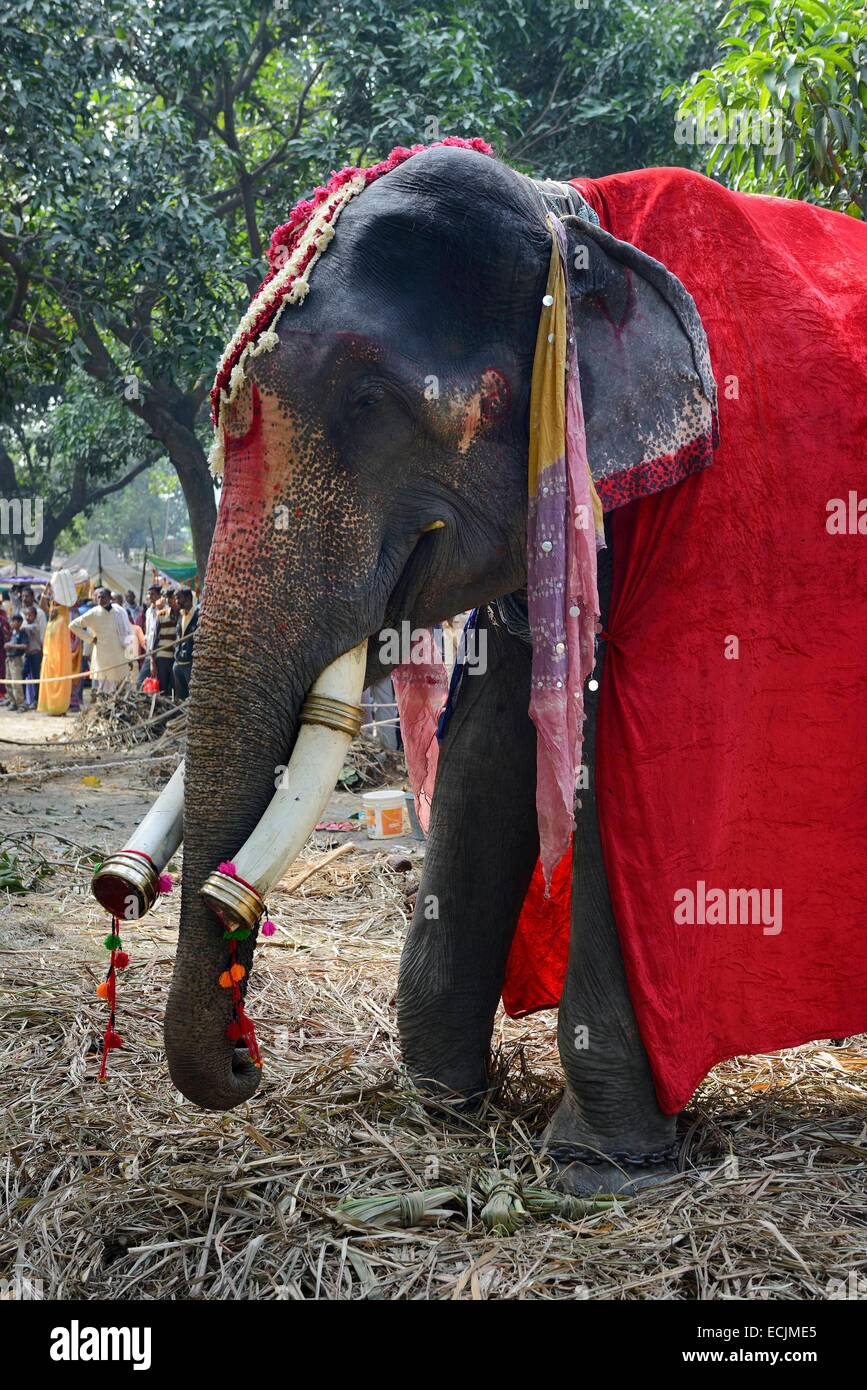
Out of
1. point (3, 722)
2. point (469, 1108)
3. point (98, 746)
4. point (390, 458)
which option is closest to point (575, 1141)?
point (469, 1108)

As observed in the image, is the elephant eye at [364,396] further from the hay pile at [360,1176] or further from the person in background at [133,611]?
the person in background at [133,611]

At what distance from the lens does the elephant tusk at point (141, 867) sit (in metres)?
2.39

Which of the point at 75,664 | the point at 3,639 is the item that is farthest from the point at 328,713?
the point at 3,639

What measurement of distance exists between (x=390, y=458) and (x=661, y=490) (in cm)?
64

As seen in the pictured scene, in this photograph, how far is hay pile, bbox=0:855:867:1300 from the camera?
2529mm

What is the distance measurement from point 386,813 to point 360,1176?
474cm

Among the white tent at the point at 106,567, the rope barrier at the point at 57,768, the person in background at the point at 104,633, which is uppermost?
the white tent at the point at 106,567

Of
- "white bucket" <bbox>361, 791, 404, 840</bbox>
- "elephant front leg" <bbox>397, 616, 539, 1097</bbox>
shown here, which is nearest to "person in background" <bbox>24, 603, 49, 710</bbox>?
"white bucket" <bbox>361, 791, 404, 840</bbox>

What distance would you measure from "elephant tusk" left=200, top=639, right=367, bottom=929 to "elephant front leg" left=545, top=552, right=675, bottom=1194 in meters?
0.73

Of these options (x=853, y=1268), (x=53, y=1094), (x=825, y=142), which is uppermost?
(x=825, y=142)

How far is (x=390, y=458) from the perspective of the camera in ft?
8.41

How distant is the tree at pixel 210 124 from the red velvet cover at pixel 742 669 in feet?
27.8

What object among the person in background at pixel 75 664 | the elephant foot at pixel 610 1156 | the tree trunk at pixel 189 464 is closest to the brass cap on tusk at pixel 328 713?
the elephant foot at pixel 610 1156

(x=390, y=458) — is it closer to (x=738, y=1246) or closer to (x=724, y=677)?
(x=724, y=677)
